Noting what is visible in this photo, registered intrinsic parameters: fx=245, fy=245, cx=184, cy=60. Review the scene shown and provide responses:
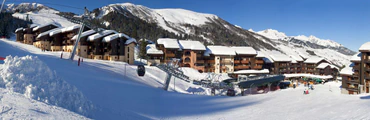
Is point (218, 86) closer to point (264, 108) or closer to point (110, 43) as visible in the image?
point (264, 108)

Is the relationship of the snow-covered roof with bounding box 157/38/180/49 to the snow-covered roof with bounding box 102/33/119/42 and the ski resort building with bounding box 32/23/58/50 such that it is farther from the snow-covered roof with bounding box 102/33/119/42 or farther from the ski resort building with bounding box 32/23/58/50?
the ski resort building with bounding box 32/23/58/50

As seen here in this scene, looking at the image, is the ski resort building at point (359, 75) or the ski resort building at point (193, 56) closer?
the ski resort building at point (359, 75)

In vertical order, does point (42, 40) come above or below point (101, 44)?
above

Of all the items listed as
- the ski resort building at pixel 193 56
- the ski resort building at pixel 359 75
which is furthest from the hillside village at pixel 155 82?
the ski resort building at pixel 359 75

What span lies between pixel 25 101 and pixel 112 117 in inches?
188

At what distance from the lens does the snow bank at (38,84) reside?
30.7 ft

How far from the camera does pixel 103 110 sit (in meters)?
12.9

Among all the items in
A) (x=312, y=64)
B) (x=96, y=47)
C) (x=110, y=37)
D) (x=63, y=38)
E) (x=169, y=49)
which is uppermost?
(x=63, y=38)

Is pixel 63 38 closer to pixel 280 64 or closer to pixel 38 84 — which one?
pixel 38 84

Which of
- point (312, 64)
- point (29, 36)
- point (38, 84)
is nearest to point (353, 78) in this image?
point (312, 64)

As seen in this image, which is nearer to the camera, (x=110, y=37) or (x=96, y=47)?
(x=110, y=37)

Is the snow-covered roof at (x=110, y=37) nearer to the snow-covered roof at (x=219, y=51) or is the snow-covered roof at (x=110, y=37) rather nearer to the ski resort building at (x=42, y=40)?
the ski resort building at (x=42, y=40)

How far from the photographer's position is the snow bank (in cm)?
934

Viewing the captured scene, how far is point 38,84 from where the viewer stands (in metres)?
9.77
